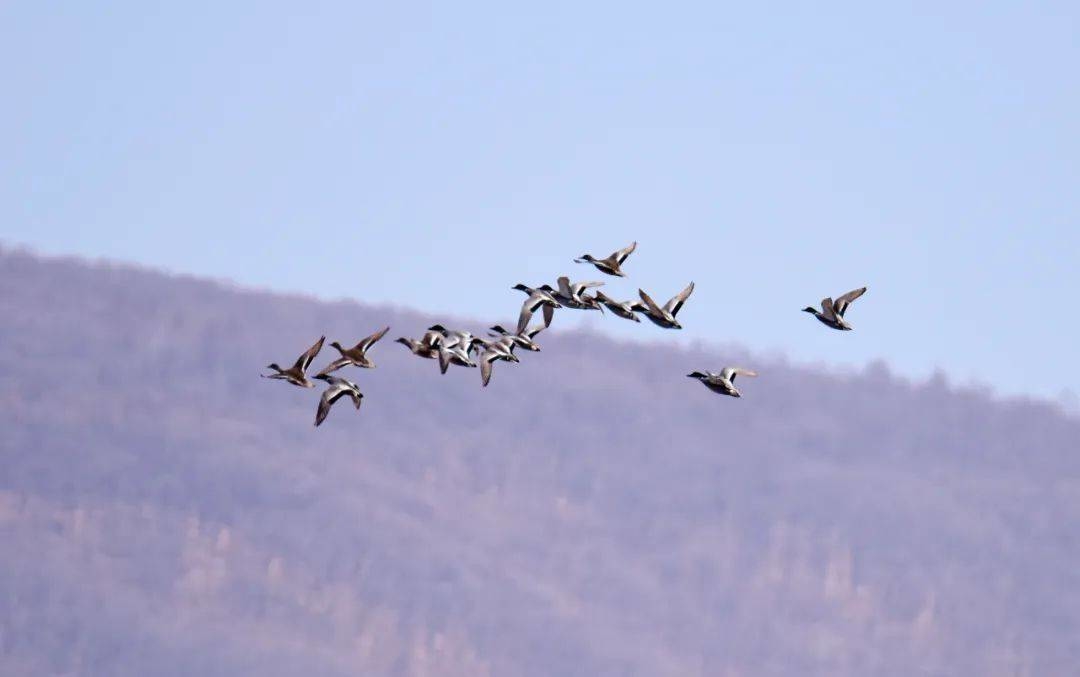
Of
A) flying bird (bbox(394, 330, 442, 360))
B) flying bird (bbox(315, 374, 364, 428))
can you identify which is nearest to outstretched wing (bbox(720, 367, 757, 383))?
flying bird (bbox(394, 330, 442, 360))

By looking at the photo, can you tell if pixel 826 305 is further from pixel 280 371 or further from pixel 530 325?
pixel 280 371

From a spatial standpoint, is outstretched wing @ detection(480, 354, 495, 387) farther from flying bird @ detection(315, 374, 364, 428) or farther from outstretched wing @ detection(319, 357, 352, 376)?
outstretched wing @ detection(319, 357, 352, 376)

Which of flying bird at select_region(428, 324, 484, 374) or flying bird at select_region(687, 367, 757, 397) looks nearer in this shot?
flying bird at select_region(428, 324, 484, 374)

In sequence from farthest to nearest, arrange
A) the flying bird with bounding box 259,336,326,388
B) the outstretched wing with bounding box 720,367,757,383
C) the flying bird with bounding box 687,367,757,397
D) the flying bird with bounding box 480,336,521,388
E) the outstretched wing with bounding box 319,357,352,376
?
the outstretched wing with bounding box 720,367,757,383 → the outstretched wing with bounding box 319,357,352,376 → the flying bird with bounding box 480,336,521,388 → the flying bird with bounding box 687,367,757,397 → the flying bird with bounding box 259,336,326,388

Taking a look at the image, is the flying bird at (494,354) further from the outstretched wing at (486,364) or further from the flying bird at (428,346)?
the flying bird at (428,346)

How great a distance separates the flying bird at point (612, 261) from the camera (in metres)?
68.7

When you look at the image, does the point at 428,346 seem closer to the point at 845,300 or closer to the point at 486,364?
the point at 486,364

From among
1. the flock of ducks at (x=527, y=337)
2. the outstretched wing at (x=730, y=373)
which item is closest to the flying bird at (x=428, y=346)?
the flock of ducks at (x=527, y=337)

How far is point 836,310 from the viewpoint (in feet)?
219

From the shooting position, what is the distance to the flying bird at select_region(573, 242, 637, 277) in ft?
225

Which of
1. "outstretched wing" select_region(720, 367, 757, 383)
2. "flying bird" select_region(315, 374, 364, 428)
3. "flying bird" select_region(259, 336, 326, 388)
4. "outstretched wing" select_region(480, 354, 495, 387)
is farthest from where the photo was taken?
"outstretched wing" select_region(720, 367, 757, 383)

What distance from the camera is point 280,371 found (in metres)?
65.5

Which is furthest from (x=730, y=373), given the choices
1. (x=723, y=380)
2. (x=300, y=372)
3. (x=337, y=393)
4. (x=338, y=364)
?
(x=300, y=372)

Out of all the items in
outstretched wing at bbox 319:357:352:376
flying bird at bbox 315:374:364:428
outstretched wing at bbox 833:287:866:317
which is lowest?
flying bird at bbox 315:374:364:428
